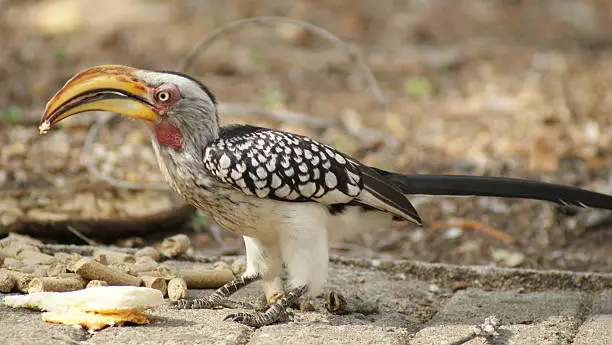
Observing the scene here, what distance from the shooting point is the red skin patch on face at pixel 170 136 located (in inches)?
135

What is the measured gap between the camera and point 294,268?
3482 mm

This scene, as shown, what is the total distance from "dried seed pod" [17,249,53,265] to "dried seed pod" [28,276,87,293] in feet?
1.04

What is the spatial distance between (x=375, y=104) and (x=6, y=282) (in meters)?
4.24

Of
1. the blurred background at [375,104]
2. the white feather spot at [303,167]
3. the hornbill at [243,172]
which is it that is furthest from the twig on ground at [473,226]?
the white feather spot at [303,167]

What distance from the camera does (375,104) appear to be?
7309 mm

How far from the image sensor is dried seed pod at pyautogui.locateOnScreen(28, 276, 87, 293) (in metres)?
3.43

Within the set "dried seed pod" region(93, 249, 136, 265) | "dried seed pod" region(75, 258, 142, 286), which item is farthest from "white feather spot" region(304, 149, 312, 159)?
"dried seed pod" region(93, 249, 136, 265)

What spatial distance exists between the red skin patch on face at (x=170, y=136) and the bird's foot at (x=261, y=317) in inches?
24.4

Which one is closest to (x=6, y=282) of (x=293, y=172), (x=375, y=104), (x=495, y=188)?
(x=293, y=172)

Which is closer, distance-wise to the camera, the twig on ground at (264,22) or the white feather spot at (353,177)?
the white feather spot at (353,177)

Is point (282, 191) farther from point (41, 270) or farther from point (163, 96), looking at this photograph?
point (41, 270)

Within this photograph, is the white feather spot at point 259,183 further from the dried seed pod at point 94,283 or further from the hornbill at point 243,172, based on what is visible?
the dried seed pod at point 94,283

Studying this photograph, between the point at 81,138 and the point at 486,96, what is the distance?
10.0 ft

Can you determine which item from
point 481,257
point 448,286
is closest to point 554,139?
point 481,257
